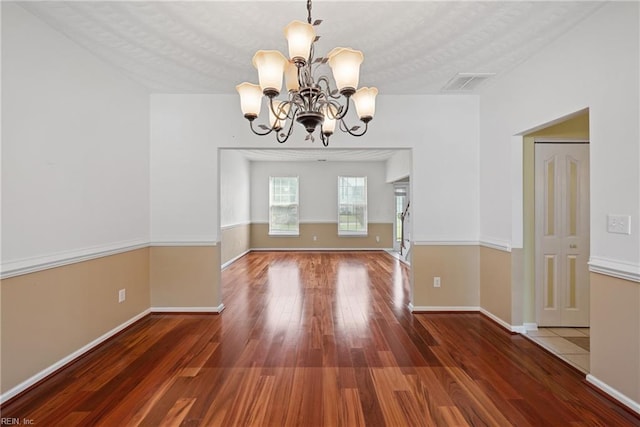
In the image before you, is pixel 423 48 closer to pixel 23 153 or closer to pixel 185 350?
pixel 23 153

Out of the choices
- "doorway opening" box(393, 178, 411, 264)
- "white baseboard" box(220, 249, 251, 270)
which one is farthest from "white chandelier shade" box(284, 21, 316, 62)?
"doorway opening" box(393, 178, 411, 264)

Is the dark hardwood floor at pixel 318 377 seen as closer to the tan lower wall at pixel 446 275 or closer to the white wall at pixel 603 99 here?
the tan lower wall at pixel 446 275

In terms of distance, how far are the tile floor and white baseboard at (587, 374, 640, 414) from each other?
0.61 feet

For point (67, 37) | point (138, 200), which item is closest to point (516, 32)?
point (67, 37)

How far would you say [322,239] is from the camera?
28.3 ft

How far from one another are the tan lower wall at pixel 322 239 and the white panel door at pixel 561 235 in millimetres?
5630

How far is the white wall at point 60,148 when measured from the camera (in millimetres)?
1925

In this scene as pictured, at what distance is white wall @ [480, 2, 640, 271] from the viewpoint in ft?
5.89

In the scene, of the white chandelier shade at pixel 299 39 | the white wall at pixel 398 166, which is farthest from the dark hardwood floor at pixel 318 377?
the white wall at pixel 398 166

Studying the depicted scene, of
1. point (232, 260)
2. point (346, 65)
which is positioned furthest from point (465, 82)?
point (232, 260)

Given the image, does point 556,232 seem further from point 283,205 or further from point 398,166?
point 283,205

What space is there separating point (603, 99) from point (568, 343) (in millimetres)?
2196

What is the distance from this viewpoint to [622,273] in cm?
184

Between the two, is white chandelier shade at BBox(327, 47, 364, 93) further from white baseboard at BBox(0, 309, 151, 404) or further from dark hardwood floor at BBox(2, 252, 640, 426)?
white baseboard at BBox(0, 309, 151, 404)
